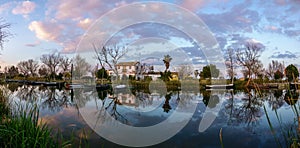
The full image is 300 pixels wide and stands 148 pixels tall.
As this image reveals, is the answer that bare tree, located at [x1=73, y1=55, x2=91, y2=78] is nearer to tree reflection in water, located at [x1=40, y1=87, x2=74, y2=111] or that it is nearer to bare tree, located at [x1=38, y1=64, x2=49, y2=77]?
bare tree, located at [x1=38, y1=64, x2=49, y2=77]

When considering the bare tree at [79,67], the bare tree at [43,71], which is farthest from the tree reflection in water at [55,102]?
the bare tree at [43,71]

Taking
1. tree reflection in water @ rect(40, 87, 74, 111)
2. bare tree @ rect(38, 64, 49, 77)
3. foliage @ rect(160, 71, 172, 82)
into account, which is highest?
bare tree @ rect(38, 64, 49, 77)

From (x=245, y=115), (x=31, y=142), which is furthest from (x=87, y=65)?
(x=31, y=142)

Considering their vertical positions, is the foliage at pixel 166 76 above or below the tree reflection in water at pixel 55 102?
above

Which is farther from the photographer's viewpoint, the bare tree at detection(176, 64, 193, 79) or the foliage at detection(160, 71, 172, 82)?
the bare tree at detection(176, 64, 193, 79)

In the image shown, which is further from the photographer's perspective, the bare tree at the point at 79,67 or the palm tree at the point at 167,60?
the bare tree at the point at 79,67

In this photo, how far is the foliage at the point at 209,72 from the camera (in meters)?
33.1

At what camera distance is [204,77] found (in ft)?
112

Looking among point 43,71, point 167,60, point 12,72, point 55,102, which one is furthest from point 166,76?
point 12,72

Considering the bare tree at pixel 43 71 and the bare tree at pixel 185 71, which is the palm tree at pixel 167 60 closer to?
the bare tree at pixel 185 71

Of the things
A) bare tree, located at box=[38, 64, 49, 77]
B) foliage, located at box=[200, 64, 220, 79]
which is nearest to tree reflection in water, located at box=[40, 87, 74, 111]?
foliage, located at box=[200, 64, 220, 79]

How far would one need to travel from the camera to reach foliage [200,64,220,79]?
3309 cm

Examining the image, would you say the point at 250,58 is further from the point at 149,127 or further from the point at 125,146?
the point at 125,146

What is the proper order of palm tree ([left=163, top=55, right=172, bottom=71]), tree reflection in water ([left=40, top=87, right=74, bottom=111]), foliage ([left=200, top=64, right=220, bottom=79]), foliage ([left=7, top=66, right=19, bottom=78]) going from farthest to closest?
foliage ([left=7, top=66, right=19, bottom=78]) < palm tree ([left=163, top=55, right=172, bottom=71]) < foliage ([left=200, top=64, right=220, bottom=79]) < tree reflection in water ([left=40, top=87, right=74, bottom=111])
